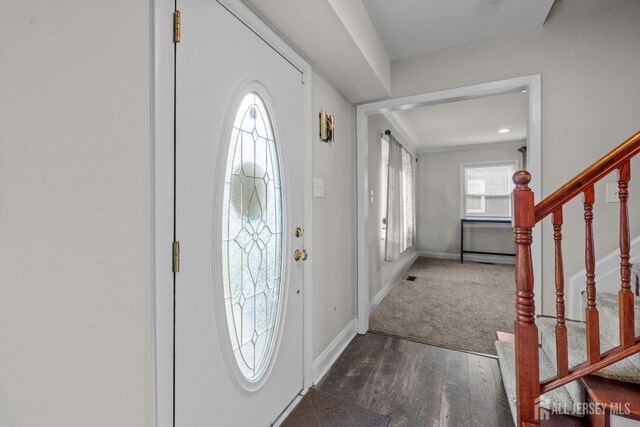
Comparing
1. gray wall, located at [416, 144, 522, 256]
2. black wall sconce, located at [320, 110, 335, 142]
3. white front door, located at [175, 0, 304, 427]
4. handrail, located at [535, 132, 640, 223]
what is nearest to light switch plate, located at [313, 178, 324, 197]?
white front door, located at [175, 0, 304, 427]

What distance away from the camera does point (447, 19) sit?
78.7 inches

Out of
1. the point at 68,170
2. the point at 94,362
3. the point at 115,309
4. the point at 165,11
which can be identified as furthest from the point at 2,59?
the point at 94,362

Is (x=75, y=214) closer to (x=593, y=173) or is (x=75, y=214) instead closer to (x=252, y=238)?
(x=252, y=238)

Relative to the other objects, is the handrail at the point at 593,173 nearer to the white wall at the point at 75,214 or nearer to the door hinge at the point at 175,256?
the door hinge at the point at 175,256

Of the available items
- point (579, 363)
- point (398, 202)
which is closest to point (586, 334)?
point (579, 363)

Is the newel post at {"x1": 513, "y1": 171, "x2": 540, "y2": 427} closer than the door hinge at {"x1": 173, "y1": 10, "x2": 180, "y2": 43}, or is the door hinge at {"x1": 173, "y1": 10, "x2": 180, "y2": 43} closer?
the door hinge at {"x1": 173, "y1": 10, "x2": 180, "y2": 43}

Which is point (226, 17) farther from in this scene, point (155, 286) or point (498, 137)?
point (498, 137)

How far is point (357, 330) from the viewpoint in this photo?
2723 millimetres

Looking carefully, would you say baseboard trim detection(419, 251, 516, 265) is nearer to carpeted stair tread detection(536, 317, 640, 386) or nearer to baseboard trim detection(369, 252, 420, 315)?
baseboard trim detection(369, 252, 420, 315)

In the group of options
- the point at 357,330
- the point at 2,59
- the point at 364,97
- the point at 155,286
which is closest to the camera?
the point at 2,59

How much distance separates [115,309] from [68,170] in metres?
0.40

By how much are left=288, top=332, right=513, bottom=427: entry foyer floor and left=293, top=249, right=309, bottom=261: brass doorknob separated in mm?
893

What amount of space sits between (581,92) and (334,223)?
6.21 ft

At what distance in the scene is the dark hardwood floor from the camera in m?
1.67
